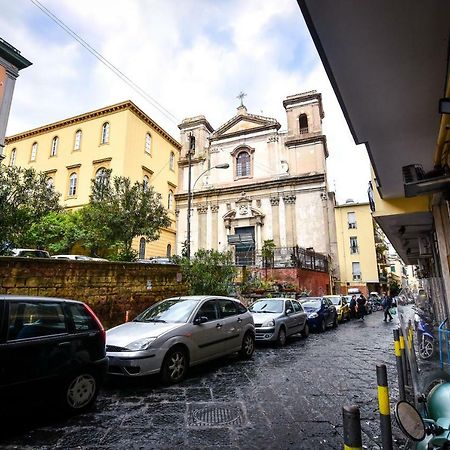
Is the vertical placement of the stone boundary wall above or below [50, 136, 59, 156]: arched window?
below

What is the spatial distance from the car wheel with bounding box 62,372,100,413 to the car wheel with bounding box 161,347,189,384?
4.28ft

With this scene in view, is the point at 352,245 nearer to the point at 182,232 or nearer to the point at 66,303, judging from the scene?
the point at 182,232

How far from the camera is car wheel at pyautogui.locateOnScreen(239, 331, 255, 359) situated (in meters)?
7.78

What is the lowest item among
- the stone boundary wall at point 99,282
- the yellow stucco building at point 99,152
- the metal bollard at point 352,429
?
the metal bollard at point 352,429

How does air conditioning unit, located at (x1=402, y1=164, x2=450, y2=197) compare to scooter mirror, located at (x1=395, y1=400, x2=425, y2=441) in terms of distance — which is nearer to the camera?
scooter mirror, located at (x1=395, y1=400, x2=425, y2=441)

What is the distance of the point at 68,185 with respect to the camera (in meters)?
27.5

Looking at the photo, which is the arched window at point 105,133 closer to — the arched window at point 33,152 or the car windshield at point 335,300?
the arched window at point 33,152

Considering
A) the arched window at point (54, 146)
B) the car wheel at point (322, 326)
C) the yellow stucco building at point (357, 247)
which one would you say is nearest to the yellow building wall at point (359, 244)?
the yellow stucco building at point (357, 247)

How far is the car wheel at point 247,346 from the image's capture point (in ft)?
25.5

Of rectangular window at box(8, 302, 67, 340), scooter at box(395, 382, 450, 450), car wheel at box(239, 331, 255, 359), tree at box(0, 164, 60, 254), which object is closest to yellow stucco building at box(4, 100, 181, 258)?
tree at box(0, 164, 60, 254)

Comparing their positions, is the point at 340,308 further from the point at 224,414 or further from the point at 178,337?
the point at 224,414

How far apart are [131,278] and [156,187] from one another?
65.2 feet

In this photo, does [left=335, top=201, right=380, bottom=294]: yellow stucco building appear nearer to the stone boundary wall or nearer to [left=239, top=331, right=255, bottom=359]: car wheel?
the stone boundary wall

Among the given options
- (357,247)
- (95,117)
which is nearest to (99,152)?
(95,117)
